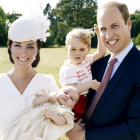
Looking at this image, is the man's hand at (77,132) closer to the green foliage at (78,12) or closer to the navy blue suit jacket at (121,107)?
the navy blue suit jacket at (121,107)

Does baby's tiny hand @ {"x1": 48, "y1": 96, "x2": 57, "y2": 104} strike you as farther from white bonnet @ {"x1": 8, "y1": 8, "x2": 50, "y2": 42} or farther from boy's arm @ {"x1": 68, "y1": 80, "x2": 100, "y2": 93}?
white bonnet @ {"x1": 8, "y1": 8, "x2": 50, "y2": 42}

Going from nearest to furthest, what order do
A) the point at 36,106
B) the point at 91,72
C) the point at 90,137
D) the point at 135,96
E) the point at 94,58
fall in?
the point at 135,96
the point at 90,137
the point at 36,106
the point at 91,72
the point at 94,58

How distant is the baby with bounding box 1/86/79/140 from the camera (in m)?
2.81

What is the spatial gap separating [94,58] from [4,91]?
64.2 inches

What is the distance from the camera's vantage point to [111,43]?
2.96 meters

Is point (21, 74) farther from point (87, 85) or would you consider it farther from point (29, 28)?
point (87, 85)

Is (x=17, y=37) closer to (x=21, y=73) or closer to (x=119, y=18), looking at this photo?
(x=21, y=73)

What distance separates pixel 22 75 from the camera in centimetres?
342

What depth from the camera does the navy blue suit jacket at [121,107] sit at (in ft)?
8.63

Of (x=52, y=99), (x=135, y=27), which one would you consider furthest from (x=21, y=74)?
(x=135, y=27)

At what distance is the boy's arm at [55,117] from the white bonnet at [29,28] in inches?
42.5

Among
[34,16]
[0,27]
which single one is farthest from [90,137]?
[0,27]

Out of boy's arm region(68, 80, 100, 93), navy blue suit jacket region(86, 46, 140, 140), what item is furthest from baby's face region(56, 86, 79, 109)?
navy blue suit jacket region(86, 46, 140, 140)

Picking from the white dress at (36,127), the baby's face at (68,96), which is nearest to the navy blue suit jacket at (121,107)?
the white dress at (36,127)
